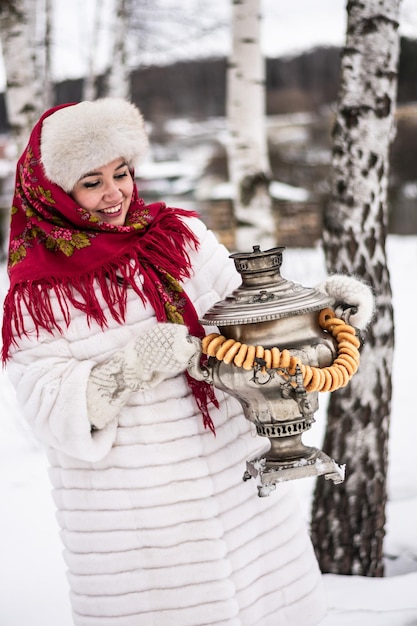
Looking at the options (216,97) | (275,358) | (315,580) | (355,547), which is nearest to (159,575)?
(315,580)

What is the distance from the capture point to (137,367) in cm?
205

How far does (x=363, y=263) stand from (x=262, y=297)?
1.36 metres

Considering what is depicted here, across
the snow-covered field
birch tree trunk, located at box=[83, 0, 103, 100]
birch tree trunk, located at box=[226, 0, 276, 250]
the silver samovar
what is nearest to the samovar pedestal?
the silver samovar

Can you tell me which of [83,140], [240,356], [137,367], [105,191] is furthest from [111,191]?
[240,356]

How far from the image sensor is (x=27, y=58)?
575cm

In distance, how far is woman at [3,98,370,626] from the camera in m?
2.21

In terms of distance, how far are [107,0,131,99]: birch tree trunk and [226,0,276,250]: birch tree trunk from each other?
15.4ft

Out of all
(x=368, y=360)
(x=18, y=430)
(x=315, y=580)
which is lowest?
(x=18, y=430)

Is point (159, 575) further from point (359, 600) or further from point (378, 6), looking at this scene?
point (378, 6)

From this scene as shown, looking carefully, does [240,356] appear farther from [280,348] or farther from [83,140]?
[83,140]

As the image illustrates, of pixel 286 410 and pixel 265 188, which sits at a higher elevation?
pixel 265 188

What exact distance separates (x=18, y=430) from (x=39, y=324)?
169 inches

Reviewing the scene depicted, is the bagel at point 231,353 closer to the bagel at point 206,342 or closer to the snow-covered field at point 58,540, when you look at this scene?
the bagel at point 206,342

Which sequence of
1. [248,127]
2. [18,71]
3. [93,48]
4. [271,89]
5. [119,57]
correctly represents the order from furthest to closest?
[271,89], [93,48], [119,57], [248,127], [18,71]
